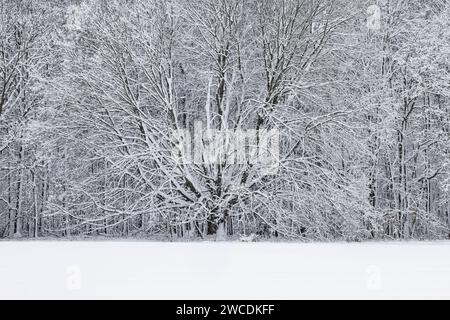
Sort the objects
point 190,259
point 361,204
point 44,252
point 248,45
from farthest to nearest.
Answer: point 248,45
point 361,204
point 44,252
point 190,259

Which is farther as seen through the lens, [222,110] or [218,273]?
[222,110]

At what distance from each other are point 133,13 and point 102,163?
5695mm

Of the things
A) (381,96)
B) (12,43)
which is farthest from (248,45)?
(12,43)

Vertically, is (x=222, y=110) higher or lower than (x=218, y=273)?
higher

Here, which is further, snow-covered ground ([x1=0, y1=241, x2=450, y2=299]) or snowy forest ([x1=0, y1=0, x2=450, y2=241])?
snowy forest ([x1=0, y1=0, x2=450, y2=241])

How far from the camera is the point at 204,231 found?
596 inches

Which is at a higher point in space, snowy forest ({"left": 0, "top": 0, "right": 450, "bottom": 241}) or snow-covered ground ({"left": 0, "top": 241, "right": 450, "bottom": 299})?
snowy forest ({"left": 0, "top": 0, "right": 450, "bottom": 241})

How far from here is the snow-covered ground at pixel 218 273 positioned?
400 cm

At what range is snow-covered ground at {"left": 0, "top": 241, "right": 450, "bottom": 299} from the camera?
400cm

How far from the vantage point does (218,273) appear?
4.64m

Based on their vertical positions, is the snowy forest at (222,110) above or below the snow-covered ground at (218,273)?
above

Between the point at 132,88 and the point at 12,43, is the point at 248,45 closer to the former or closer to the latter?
the point at 132,88

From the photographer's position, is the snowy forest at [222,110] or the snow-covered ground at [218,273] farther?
the snowy forest at [222,110]

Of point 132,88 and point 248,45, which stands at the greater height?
point 248,45
